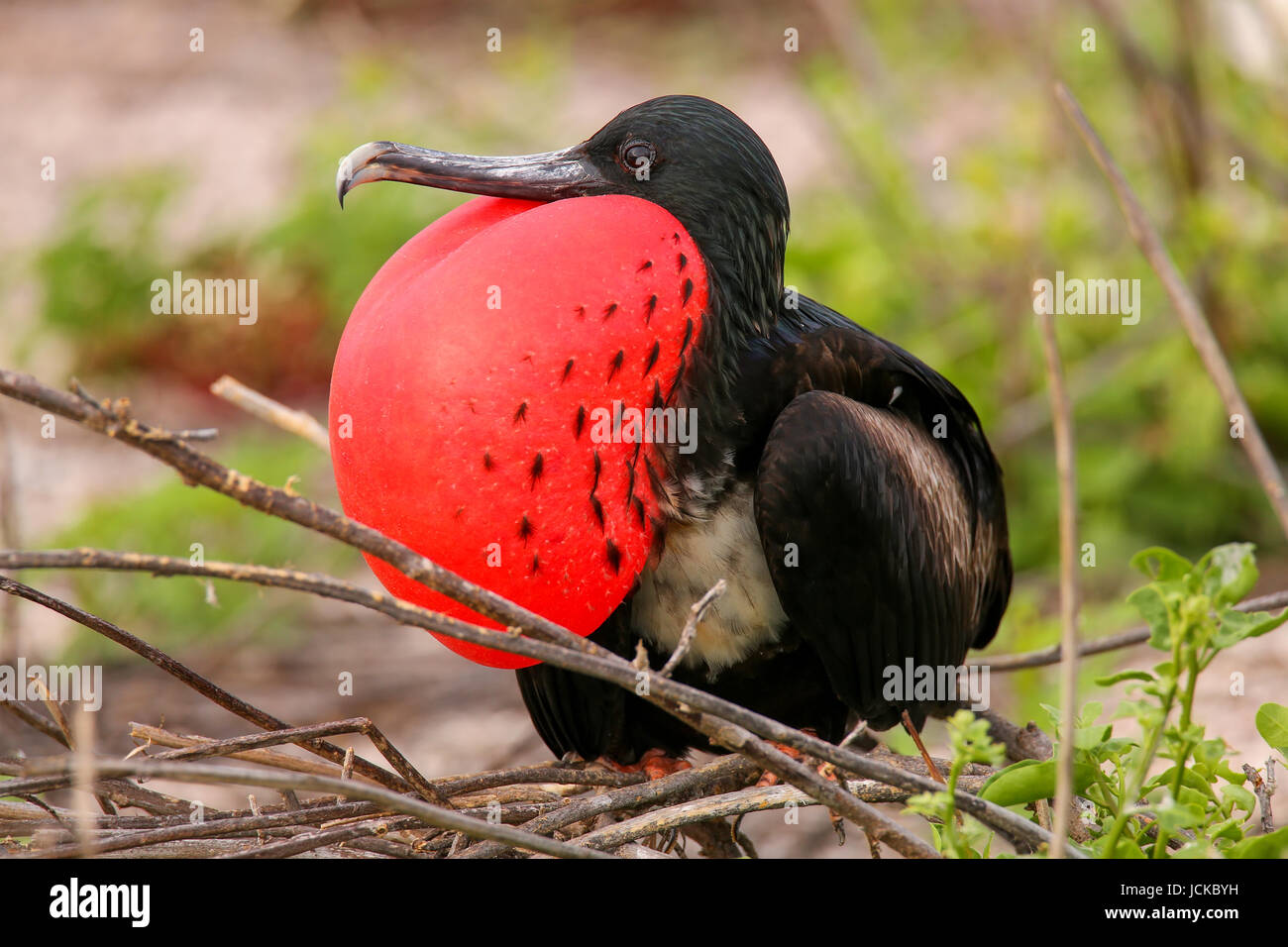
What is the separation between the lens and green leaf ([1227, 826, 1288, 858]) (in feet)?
5.08

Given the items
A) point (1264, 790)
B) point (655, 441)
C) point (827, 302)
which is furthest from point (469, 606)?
point (827, 302)

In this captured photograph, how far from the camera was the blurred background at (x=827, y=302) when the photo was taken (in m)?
4.11

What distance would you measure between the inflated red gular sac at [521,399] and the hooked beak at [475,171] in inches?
5.5

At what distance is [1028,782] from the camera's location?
1.74m

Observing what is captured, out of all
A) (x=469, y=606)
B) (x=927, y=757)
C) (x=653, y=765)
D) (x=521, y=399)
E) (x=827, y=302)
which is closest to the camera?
(x=469, y=606)

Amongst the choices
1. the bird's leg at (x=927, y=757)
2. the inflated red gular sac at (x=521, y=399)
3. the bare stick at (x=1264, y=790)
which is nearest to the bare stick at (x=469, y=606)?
the inflated red gular sac at (x=521, y=399)

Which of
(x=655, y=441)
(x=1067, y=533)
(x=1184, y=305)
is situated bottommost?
(x=1067, y=533)

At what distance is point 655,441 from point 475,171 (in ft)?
1.56

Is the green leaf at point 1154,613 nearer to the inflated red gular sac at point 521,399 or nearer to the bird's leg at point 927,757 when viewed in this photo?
the bird's leg at point 927,757

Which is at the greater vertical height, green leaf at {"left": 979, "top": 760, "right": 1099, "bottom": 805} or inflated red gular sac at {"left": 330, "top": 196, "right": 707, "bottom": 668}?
inflated red gular sac at {"left": 330, "top": 196, "right": 707, "bottom": 668}

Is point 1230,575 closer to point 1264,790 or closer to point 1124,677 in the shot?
point 1124,677

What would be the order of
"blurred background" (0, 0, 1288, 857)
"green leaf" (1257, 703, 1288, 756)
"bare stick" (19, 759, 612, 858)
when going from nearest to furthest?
Answer: "bare stick" (19, 759, 612, 858) < "green leaf" (1257, 703, 1288, 756) < "blurred background" (0, 0, 1288, 857)

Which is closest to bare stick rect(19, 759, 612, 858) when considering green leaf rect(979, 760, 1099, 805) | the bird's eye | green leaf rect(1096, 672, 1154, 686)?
green leaf rect(979, 760, 1099, 805)

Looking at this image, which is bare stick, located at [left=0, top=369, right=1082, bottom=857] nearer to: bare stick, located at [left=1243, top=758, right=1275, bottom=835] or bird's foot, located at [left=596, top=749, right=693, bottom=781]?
bare stick, located at [left=1243, top=758, right=1275, bottom=835]
